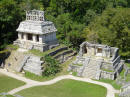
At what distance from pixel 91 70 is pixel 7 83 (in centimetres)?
1160

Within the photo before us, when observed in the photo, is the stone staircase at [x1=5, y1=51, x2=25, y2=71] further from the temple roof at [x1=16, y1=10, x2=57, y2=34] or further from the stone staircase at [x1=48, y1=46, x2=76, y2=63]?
the stone staircase at [x1=48, y1=46, x2=76, y2=63]

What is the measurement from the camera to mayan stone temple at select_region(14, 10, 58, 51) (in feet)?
→ 102

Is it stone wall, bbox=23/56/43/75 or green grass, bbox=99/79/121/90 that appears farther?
stone wall, bbox=23/56/43/75

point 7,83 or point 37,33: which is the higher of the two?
point 37,33

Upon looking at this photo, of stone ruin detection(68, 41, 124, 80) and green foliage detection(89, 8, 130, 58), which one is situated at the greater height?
green foliage detection(89, 8, 130, 58)

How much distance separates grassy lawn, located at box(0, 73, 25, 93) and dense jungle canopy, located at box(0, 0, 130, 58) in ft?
30.1

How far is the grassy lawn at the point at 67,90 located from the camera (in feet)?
70.4

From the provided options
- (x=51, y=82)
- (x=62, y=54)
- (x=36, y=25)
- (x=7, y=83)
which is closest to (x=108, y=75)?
(x=51, y=82)

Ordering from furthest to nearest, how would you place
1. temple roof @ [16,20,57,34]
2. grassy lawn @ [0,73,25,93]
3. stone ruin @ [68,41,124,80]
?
1. temple roof @ [16,20,57,34]
2. stone ruin @ [68,41,124,80]
3. grassy lawn @ [0,73,25,93]

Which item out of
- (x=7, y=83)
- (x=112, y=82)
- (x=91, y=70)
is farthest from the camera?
(x=91, y=70)

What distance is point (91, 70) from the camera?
2736 cm

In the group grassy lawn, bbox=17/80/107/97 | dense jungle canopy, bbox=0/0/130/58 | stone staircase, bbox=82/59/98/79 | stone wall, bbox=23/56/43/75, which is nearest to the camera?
grassy lawn, bbox=17/80/107/97

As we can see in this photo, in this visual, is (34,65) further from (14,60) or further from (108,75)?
(108,75)

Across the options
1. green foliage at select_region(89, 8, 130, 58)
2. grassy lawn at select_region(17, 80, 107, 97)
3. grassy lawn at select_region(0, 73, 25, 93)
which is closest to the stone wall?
grassy lawn at select_region(0, 73, 25, 93)
